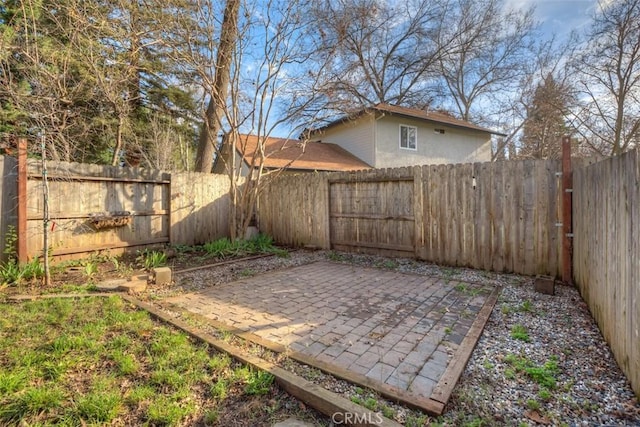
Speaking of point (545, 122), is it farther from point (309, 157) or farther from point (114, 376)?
point (114, 376)

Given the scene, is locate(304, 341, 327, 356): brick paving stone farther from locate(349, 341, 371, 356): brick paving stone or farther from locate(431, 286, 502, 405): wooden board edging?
locate(431, 286, 502, 405): wooden board edging

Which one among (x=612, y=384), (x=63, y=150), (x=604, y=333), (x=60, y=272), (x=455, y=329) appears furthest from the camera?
(x=63, y=150)

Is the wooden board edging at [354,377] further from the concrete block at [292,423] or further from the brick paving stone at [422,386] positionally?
the concrete block at [292,423]

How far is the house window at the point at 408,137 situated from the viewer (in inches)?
552

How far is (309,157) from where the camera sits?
12.8 m

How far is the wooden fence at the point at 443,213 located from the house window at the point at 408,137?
25.9 ft

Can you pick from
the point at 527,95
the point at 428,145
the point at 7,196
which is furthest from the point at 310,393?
the point at 527,95

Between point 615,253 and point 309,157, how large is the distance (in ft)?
36.3

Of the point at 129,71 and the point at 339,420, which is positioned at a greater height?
the point at 129,71

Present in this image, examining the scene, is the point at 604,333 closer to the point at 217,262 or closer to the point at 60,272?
the point at 217,262

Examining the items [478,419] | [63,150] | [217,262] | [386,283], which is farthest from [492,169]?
[63,150]

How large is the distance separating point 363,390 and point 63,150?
6.77m

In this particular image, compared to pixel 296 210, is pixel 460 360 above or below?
below

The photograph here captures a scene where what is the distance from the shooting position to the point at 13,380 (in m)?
2.11
